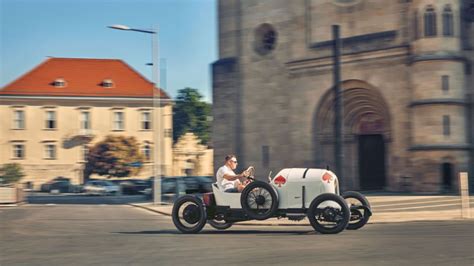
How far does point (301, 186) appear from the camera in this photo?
44.3ft

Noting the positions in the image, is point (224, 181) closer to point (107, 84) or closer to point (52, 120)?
point (52, 120)

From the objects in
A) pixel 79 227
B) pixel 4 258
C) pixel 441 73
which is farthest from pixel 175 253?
pixel 441 73

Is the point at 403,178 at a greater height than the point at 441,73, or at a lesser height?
lesser

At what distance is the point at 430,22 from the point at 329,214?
23623 millimetres

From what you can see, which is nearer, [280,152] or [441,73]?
[441,73]

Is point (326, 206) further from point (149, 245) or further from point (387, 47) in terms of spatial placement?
point (387, 47)

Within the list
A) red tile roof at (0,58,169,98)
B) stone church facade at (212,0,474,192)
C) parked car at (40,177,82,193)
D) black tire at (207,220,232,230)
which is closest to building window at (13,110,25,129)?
red tile roof at (0,58,169,98)

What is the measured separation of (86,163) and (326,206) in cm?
6267

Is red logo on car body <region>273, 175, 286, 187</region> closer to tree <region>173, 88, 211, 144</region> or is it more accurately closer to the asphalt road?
the asphalt road

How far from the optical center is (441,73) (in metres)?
34.4

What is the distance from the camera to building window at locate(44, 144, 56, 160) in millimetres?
76750

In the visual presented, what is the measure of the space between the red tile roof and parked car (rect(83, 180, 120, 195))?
21948mm

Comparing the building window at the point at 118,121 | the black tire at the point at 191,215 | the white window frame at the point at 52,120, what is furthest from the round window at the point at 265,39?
the white window frame at the point at 52,120

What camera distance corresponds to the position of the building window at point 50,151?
76750mm
